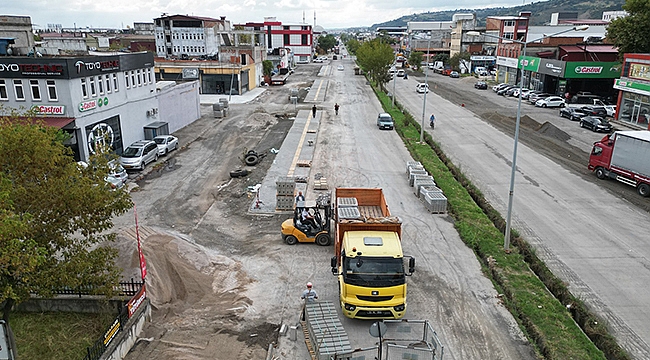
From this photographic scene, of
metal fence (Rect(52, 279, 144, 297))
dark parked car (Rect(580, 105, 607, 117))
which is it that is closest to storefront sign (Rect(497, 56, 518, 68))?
dark parked car (Rect(580, 105, 607, 117))

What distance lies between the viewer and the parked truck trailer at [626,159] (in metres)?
23.9

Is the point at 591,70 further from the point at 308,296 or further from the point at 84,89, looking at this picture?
the point at 308,296

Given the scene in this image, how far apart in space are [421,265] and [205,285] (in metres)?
7.50

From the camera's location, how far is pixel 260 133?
3900 cm

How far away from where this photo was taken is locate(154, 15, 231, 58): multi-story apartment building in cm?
7962

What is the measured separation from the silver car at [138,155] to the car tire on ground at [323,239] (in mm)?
14313

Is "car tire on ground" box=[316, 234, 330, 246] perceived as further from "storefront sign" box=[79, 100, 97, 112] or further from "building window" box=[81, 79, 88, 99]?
"building window" box=[81, 79, 88, 99]

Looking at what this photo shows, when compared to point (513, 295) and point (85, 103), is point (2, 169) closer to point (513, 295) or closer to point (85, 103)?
point (513, 295)

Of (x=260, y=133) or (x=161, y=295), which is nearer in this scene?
(x=161, y=295)

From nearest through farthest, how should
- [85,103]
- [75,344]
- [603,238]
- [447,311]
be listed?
1. [75,344]
2. [447,311]
3. [603,238]
4. [85,103]

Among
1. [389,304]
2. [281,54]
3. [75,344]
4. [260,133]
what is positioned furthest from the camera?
[281,54]

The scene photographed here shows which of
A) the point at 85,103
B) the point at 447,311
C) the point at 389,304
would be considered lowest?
the point at 447,311

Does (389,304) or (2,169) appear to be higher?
(2,169)

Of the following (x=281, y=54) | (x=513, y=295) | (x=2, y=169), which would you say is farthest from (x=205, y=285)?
(x=281, y=54)
